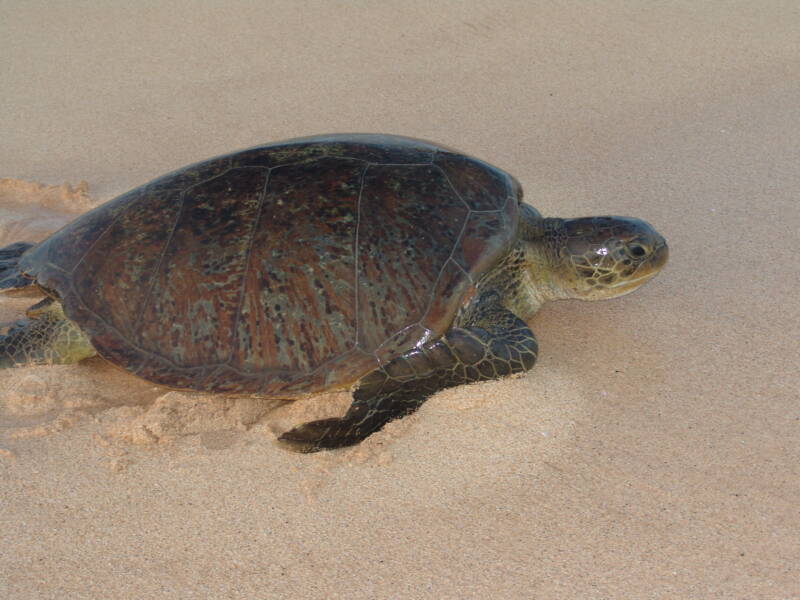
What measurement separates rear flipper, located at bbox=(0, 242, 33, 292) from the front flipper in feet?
4.23

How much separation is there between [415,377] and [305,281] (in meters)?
0.47

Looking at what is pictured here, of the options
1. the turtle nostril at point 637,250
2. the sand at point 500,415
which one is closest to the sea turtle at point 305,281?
the turtle nostril at point 637,250

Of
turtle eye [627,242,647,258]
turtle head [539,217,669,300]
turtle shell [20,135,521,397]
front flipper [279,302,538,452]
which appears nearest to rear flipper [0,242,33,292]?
turtle shell [20,135,521,397]

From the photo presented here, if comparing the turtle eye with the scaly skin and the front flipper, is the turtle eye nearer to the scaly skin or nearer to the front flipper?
the scaly skin

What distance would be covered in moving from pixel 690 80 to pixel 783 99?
20.9 inches

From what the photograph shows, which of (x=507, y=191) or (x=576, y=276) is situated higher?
(x=507, y=191)

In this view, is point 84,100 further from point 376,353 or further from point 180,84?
point 376,353

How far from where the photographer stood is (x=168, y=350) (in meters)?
2.61

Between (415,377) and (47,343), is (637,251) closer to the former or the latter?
(415,377)

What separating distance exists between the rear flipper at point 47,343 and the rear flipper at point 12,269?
19 cm

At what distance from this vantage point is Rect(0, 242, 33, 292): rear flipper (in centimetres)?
298

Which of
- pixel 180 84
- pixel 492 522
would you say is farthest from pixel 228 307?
pixel 180 84

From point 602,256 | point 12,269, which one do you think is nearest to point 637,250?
point 602,256

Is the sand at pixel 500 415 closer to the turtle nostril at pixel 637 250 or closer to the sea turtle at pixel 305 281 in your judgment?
the sea turtle at pixel 305 281
